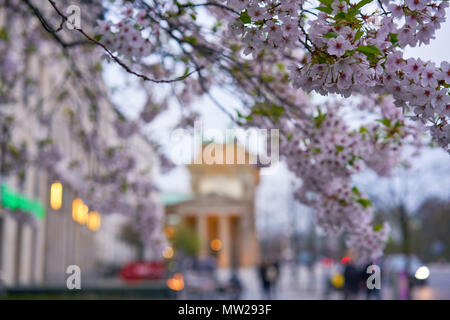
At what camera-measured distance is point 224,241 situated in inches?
3342

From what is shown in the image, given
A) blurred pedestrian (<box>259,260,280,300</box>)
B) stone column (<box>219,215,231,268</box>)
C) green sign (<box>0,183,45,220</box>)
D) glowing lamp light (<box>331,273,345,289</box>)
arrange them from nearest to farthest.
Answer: green sign (<box>0,183,45,220</box>)
blurred pedestrian (<box>259,260,280,300</box>)
glowing lamp light (<box>331,273,345,289</box>)
stone column (<box>219,215,231,268</box>)

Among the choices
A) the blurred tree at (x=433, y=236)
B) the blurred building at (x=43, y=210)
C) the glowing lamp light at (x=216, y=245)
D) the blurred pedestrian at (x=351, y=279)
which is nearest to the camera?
the blurred building at (x=43, y=210)

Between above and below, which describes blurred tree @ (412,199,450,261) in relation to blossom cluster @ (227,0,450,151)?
below

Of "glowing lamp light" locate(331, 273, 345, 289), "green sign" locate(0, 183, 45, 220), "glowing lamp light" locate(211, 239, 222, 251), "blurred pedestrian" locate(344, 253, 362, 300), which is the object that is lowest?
"glowing lamp light" locate(211, 239, 222, 251)

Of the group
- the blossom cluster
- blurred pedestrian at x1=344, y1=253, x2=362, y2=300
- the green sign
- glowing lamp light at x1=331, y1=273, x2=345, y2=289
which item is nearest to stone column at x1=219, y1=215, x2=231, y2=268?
the green sign

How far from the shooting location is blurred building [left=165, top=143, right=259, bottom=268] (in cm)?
8162

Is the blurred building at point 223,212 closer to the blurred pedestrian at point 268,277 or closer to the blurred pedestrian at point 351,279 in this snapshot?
the blurred pedestrian at point 268,277

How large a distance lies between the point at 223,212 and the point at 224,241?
5205 millimetres

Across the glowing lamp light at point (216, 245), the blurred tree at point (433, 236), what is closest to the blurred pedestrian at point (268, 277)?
the blurred tree at point (433, 236)

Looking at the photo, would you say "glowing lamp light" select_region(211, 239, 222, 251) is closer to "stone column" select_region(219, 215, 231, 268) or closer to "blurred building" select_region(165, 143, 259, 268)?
"blurred building" select_region(165, 143, 259, 268)

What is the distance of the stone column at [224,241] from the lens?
83875 mm
